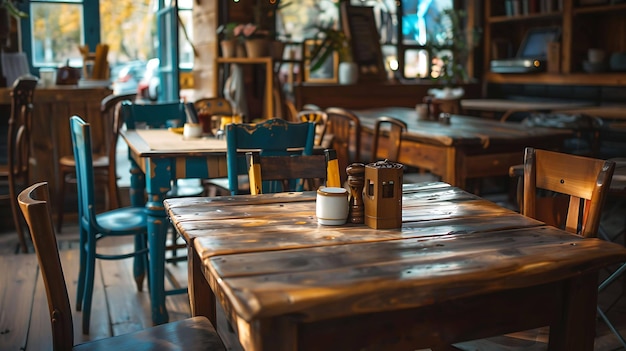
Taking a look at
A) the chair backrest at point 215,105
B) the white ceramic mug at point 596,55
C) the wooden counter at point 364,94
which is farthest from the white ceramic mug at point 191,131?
the white ceramic mug at point 596,55

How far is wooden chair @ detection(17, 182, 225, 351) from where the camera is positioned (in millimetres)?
1704

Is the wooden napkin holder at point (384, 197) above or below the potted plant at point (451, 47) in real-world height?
below

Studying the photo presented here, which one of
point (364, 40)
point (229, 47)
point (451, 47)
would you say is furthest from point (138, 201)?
point (451, 47)

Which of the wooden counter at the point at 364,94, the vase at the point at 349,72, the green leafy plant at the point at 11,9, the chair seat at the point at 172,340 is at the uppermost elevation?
the green leafy plant at the point at 11,9

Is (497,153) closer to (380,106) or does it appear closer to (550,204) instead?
(550,204)

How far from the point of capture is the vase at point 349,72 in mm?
6625

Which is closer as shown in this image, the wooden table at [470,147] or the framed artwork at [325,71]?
the wooden table at [470,147]

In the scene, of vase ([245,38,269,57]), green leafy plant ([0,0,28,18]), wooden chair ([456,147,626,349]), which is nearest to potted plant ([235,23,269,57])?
vase ([245,38,269,57])

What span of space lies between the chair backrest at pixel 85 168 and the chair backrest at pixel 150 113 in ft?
2.70

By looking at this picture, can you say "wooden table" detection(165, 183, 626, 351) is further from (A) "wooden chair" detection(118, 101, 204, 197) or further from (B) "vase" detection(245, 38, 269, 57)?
(B) "vase" detection(245, 38, 269, 57)

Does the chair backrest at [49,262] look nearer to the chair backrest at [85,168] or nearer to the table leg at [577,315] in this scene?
the table leg at [577,315]

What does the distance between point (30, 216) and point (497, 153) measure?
3011 mm

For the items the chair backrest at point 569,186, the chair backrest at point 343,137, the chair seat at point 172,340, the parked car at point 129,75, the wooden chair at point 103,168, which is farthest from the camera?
the parked car at point 129,75

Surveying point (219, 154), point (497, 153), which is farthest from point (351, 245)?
point (497, 153)
